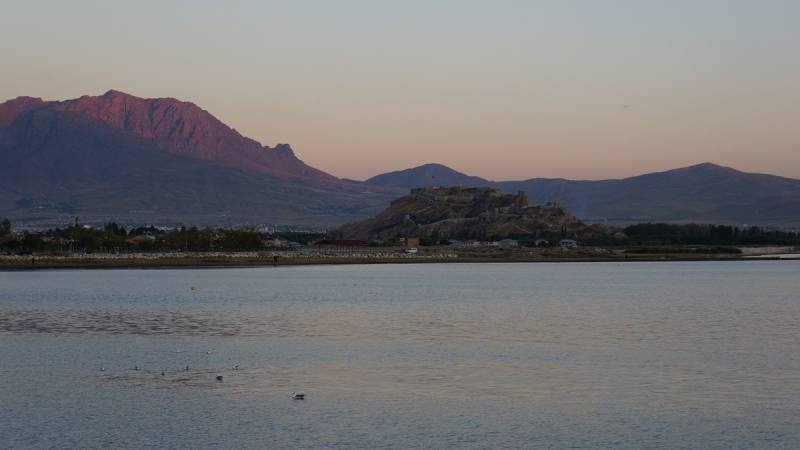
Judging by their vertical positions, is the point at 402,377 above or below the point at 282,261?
below

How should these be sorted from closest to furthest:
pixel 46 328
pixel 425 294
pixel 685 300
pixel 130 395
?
pixel 130 395 < pixel 46 328 < pixel 685 300 < pixel 425 294

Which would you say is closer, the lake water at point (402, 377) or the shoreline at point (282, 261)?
the lake water at point (402, 377)

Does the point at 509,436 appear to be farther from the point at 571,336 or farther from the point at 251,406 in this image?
the point at 571,336

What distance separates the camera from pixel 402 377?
30.9 meters

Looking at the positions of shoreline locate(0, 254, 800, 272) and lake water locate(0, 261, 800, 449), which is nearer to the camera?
lake water locate(0, 261, 800, 449)

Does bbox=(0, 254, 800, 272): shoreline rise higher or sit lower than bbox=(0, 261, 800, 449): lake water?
higher

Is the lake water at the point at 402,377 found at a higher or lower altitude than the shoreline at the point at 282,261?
lower

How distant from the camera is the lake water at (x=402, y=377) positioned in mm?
22844

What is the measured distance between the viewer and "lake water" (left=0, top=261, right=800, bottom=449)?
22.8 m

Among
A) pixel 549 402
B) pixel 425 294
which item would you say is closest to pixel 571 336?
pixel 549 402

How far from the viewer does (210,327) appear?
48.3 m

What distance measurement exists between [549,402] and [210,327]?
26355 mm

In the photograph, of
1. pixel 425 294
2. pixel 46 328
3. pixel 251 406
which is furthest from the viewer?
pixel 425 294

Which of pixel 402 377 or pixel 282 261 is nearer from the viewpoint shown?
pixel 402 377
